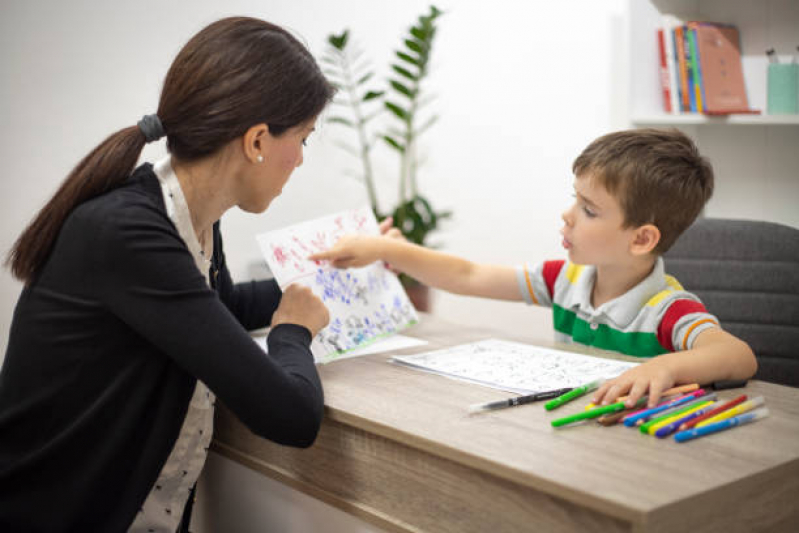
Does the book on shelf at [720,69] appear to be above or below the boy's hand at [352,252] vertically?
above

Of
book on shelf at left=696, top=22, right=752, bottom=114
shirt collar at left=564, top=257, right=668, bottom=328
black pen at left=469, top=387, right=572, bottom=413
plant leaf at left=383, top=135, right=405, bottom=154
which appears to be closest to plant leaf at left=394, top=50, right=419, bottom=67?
plant leaf at left=383, top=135, right=405, bottom=154

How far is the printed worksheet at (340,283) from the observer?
4.16 ft

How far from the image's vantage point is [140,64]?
7.13 ft

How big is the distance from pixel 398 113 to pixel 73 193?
5.86 feet

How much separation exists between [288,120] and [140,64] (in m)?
1.34

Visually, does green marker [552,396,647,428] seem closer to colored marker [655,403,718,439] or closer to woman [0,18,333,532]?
colored marker [655,403,718,439]

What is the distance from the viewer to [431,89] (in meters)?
3.12

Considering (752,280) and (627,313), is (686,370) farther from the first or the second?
(752,280)

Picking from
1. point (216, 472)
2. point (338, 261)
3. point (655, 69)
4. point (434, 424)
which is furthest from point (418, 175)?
point (434, 424)

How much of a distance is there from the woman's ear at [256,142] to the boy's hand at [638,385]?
0.56 metres

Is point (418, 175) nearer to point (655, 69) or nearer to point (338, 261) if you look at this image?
point (655, 69)

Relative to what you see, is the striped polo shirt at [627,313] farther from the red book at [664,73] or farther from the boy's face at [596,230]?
the red book at [664,73]

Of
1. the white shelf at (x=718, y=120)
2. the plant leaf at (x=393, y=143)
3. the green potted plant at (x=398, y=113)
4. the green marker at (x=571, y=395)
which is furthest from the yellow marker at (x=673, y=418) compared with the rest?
the plant leaf at (x=393, y=143)

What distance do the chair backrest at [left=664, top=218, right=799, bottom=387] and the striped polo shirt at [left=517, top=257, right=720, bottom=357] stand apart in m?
0.27
